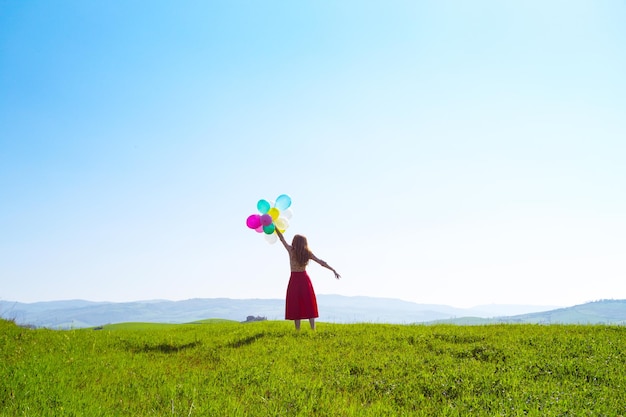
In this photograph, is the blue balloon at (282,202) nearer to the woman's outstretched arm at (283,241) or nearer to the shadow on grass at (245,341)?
the woman's outstretched arm at (283,241)

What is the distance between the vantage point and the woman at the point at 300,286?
1560 centimetres

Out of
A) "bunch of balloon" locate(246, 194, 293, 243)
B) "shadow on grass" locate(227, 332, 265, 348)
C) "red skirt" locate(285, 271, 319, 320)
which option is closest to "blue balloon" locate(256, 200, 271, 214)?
"bunch of balloon" locate(246, 194, 293, 243)

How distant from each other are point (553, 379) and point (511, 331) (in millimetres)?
6259

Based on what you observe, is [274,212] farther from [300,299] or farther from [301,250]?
[300,299]

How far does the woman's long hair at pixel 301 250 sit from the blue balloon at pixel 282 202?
1.13 m

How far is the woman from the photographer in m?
15.6

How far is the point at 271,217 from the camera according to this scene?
16062 mm

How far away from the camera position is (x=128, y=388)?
8.23 m

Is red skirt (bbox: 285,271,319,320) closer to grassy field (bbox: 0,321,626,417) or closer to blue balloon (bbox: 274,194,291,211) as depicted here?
grassy field (bbox: 0,321,626,417)

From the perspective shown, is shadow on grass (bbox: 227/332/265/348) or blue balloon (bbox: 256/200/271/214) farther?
blue balloon (bbox: 256/200/271/214)

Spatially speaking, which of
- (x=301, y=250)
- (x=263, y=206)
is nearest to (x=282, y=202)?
(x=263, y=206)

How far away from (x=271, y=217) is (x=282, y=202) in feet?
2.14

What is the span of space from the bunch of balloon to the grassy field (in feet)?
11.7

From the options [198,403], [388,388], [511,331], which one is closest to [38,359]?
[198,403]
